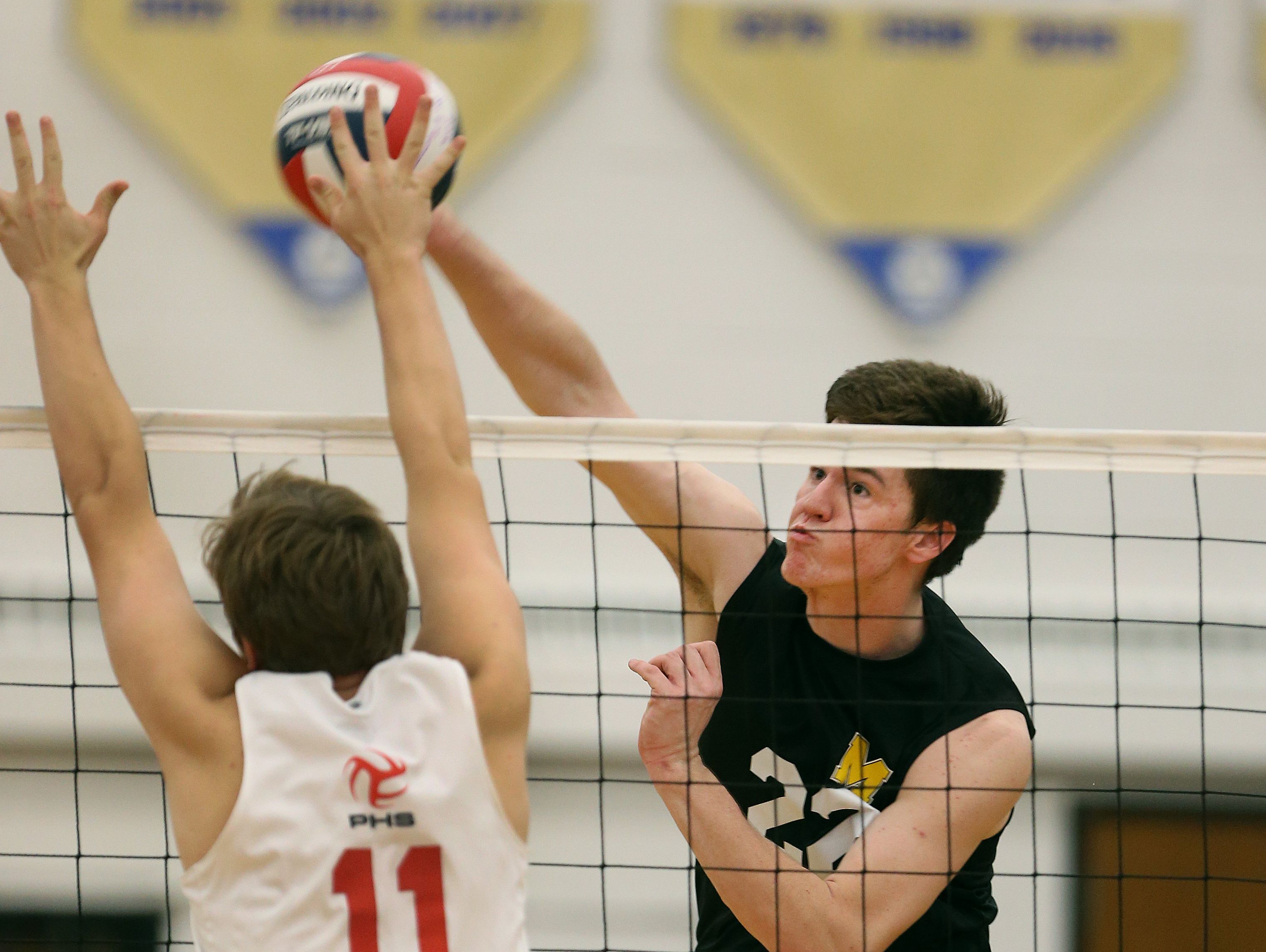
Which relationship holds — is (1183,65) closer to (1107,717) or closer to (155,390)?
(1107,717)

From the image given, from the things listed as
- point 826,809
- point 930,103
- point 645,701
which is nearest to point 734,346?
point 930,103

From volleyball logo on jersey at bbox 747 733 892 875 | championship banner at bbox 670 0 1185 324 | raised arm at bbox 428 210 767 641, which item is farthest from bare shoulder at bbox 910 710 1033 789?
championship banner at bbox 670 0 1185 324

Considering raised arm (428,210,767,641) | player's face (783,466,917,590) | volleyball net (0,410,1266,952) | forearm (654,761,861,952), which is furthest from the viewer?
volleyball net (0,410,1266,952)

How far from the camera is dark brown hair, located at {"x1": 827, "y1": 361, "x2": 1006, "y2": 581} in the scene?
7.84 ft

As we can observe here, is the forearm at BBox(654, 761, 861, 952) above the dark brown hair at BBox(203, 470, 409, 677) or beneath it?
beneath

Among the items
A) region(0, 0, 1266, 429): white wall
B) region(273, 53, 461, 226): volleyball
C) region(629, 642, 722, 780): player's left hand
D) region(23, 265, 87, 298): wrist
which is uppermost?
region(0, 0, 1266, 429): white wall

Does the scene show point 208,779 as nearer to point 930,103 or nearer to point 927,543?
point 927,543

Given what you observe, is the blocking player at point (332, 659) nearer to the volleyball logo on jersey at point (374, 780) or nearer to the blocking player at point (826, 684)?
the volleyball logo on jersey at point (374, 780)

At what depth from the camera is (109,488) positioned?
1647mm

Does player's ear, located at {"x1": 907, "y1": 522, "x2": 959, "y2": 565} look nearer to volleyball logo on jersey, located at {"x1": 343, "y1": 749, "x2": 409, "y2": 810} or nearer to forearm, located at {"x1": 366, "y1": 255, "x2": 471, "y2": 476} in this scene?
forearm, located at {"x1": 366, "y1": 255, "x2": 471, "y2": 476}

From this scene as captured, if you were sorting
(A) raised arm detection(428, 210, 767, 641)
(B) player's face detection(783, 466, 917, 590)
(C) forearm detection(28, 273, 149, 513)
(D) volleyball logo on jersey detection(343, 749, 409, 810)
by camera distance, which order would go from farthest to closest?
(A) raised arm detection(428, 210, 767, 641), (B) player's face detection(783, 466, 917, 590), (C) forearm detection(28, 273, 149, 513), (D) volleyball logo on jersey detection(343, 749, 409, 810)

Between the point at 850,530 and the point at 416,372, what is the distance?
0.95 metres

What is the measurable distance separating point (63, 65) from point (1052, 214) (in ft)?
13.2

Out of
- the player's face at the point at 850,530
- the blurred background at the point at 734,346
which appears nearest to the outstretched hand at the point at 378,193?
the player's face at the point at 850,530
